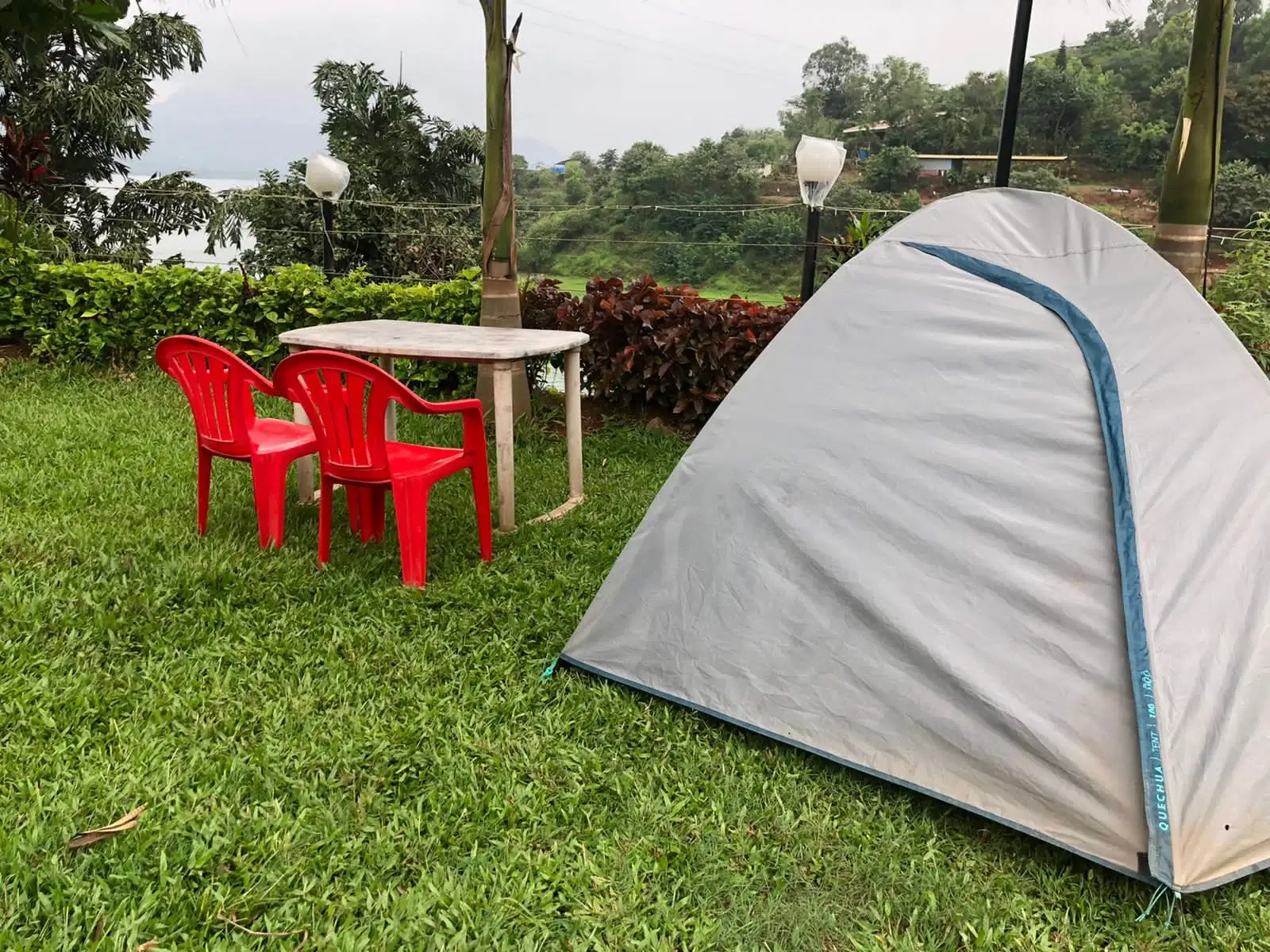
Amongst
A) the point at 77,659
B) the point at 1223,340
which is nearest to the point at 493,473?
the point at 77,659

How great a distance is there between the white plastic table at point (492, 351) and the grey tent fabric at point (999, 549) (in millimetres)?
1193

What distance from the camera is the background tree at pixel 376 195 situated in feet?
41.1

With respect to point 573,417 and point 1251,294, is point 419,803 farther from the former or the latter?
point 1251,294

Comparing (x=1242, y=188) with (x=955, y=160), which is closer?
(x=1242, y=188)

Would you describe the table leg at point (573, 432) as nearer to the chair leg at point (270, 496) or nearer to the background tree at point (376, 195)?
the chair leg at point (270, 496)

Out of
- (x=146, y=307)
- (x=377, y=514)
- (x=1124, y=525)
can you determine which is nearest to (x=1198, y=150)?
(x=1124, y=525)

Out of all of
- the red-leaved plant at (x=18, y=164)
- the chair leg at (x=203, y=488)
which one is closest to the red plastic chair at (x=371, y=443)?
the chair leg at (x=203, y=488)

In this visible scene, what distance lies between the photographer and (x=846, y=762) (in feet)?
6.96

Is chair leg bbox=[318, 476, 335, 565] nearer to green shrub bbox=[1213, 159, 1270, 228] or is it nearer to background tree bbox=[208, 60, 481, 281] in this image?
background tree bbox=[208, 60, 481, 281]

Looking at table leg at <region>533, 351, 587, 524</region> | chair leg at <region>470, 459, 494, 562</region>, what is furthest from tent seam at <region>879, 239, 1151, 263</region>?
table leg at <region>533, 351, 587, 524</region>

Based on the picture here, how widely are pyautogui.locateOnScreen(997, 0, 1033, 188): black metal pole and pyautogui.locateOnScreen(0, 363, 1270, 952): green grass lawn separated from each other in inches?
112

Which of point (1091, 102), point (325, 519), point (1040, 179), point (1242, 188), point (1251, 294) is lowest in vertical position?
point (325, 519)

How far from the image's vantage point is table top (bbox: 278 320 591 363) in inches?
133

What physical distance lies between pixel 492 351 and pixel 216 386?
1.02 meters
